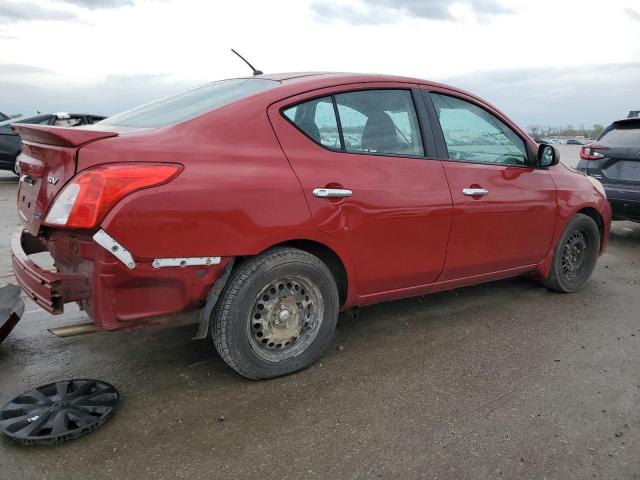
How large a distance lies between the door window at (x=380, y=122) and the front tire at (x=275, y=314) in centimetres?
81

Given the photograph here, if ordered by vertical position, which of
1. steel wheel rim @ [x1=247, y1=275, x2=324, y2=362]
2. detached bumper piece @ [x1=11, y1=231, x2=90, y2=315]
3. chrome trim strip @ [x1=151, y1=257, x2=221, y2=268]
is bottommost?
steel wheel rim @ [x1=247, y1=275, x2=324, y2=362]

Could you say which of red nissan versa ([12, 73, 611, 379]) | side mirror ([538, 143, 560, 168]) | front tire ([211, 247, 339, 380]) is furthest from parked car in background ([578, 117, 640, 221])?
front tire ([211, 247, 339, 380])

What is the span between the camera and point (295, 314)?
307 centimetres

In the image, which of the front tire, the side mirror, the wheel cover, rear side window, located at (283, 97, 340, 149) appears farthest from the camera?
the wheel cover

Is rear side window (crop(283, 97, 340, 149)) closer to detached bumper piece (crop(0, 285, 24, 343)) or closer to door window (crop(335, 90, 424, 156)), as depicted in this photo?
door window (crop(335, 90, 424, 156))

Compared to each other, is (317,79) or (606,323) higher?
(317,79)

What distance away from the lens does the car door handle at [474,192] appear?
144 inches

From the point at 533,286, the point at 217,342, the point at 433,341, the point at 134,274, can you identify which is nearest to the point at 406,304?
the point at 433,341

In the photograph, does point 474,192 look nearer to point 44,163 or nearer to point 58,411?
point 44,163

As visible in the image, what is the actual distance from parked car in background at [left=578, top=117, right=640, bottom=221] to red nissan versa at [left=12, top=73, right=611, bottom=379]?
3.00 m

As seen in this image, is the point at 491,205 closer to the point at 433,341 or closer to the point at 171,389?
the point at 433,341

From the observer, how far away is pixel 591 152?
6867mm

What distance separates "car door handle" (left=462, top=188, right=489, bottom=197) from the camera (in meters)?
3.65

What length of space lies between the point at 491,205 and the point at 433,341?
40.9 inches
